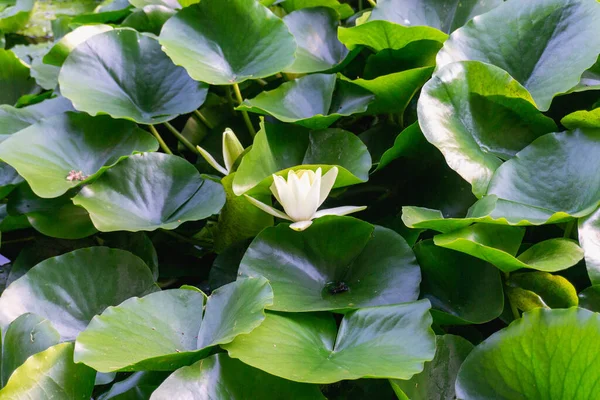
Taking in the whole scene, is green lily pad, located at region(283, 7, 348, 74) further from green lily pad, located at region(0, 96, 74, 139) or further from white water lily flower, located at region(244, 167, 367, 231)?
green lily pad, located at region(0, 96, 74, 139)

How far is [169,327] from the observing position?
0.66 metres

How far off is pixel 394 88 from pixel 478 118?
146mm

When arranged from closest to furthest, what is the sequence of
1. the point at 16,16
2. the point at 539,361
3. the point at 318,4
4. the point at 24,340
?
the point at 539,361 → the point at 24,340 → the point at 318,4 → the point at 16,16

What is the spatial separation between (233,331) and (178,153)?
608 millimetres

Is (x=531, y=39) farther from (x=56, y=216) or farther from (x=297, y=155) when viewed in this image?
(x=56, y=216)

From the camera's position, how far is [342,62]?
1.03 meters

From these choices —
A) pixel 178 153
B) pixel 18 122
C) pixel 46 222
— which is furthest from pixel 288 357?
pixel 18 122

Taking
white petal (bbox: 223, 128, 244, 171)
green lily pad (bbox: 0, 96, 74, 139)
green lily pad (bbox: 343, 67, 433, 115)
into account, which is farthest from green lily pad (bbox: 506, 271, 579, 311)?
green lily pad (bbox: 0, 96, 74, 139)

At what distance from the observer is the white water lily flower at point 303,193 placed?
74 centimetres

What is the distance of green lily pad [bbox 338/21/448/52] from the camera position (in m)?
0.90

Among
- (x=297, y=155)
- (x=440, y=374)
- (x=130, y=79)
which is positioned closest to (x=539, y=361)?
(x=440, y=374)

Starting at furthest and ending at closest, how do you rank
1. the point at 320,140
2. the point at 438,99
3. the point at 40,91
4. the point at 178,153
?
the point at 40,91
the point at 178,153
the point at 320,140
the point at 438,99

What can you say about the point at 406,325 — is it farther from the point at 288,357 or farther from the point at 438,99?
the point at 438,99

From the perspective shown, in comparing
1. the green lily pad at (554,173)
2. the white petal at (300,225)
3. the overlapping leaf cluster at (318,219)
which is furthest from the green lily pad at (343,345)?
the green lily pad at (554,173)
